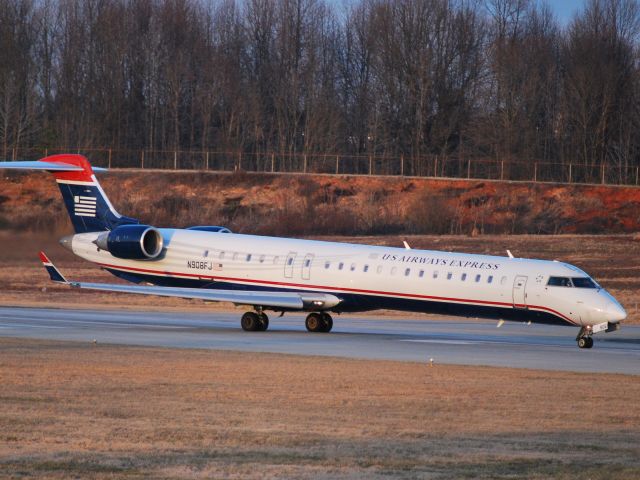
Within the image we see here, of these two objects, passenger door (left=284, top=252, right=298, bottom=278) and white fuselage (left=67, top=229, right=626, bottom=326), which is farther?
passenger door (left=284, top=252, right=298, bottom=278)

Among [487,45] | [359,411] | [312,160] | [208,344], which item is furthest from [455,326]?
[487,45]

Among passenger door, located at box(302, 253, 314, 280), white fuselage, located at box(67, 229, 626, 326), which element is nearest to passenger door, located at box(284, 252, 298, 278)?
white fuselage, located at box(67, 229, 626, 326)

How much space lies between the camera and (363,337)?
1213 inches

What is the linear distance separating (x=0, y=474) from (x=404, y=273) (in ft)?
66.8

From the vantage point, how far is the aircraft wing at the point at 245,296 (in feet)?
104

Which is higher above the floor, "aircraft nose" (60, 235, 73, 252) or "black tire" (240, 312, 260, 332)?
"aircraft nose" (60, 235, 73, 252)

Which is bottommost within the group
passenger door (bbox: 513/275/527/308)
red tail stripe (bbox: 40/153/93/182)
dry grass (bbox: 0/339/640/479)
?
dry grass (bbox: 0/339/640/479)

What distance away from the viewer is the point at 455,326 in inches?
1448

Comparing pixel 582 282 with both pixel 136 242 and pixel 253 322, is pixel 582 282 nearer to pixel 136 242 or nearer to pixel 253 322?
pixel 253 322

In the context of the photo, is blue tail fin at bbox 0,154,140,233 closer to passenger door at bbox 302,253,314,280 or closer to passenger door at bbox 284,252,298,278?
passenger door at bbox 284,252,298,278

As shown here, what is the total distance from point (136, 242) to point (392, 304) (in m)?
7.59

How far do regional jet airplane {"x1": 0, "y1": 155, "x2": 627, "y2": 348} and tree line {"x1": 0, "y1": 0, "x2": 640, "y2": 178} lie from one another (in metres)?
55.3

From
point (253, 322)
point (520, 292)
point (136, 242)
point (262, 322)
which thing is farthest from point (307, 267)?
point (520, 292)

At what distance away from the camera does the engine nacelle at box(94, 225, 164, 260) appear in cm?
3403
